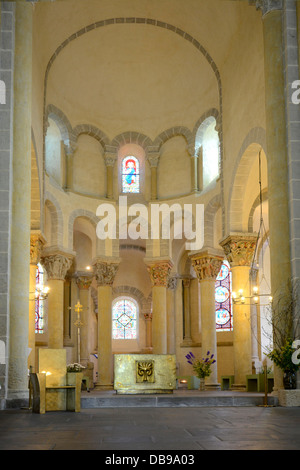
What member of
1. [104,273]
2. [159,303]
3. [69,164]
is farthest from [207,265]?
[69,164]

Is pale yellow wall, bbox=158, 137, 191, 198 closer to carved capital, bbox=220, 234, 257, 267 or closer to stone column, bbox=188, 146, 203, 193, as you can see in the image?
stone column, bbox=188, 146, 203, 193

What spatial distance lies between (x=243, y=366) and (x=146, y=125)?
10665mm

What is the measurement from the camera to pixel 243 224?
21.3 meters

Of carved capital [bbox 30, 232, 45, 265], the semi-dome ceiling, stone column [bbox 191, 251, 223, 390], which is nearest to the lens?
carved capital [bbox 30, 232, 45, 265]

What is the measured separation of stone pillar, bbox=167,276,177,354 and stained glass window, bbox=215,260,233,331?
1.90 m

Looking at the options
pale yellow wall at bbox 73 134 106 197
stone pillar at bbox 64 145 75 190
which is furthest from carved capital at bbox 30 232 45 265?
pale yellow wall at bbox 73 134 106 197

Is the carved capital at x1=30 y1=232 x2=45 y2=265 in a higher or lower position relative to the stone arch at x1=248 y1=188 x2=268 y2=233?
lower

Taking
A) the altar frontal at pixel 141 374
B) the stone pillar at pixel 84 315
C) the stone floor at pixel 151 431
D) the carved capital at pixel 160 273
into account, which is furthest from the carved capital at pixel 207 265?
the stone floor at pixel 151 431

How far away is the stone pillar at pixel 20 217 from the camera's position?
44.3 ft

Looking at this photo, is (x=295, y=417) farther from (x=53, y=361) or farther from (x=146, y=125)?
(x=146, y=125)

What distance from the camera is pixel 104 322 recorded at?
2469cm

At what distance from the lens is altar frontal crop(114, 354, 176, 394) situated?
1633 centimetres

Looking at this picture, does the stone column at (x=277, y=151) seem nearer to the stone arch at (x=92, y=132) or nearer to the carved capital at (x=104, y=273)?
the stone arch at (x=92, y=132)
